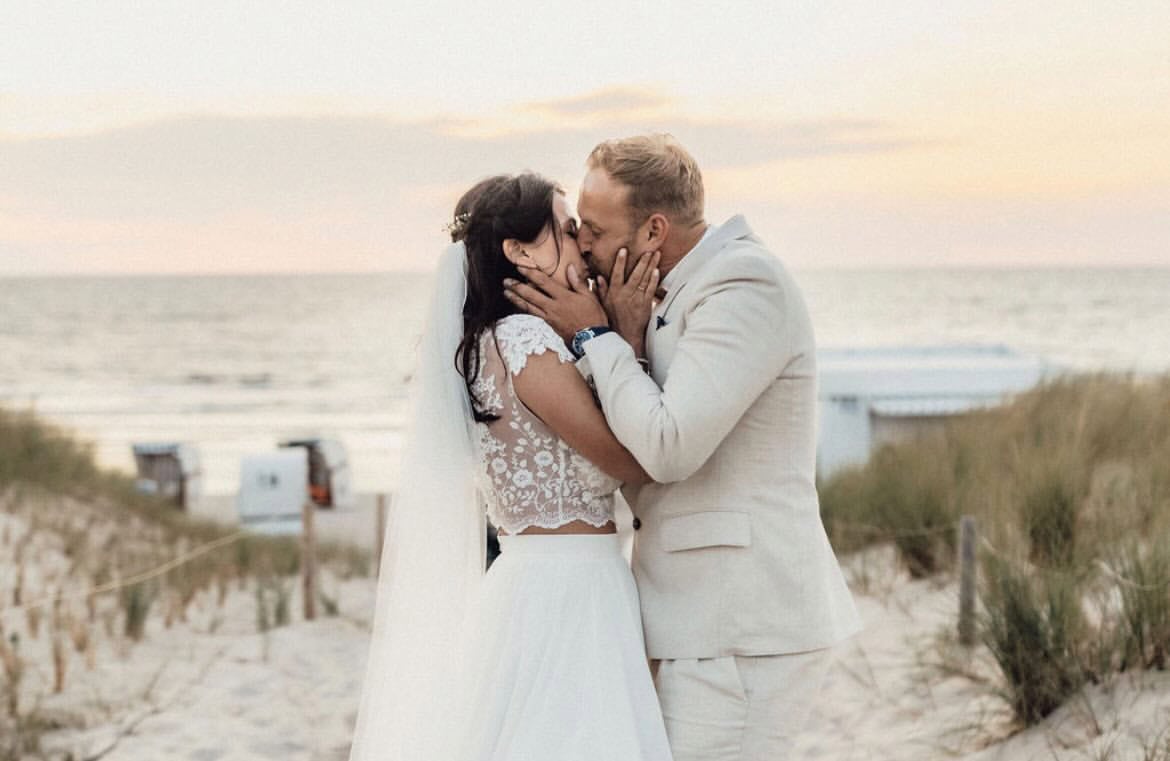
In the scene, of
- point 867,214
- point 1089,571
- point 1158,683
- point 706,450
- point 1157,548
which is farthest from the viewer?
point 867,214

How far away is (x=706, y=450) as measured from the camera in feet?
9.04

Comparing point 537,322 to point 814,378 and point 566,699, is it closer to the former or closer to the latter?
point 814,378

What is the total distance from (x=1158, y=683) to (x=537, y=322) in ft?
11.9

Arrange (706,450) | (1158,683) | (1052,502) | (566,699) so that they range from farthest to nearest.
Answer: (1052,502)
(1158,683)
(566,699)
(706,450)

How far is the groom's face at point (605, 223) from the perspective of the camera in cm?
299

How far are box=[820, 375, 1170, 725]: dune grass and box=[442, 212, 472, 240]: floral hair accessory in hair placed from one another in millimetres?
3398

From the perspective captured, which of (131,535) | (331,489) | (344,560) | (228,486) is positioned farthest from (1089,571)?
(228,486)

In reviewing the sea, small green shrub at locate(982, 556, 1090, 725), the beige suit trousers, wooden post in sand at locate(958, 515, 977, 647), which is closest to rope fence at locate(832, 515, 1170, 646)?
wooden post in sand at locate(958, 515, 977, 647)

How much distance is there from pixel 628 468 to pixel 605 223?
1.83 feet

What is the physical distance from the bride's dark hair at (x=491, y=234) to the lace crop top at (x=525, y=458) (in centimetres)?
3

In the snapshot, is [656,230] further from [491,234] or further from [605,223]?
[491,234]

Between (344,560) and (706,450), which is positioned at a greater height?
(706,450)

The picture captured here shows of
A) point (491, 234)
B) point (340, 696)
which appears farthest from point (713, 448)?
point (340, 696)

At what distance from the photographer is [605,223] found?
3.02m
